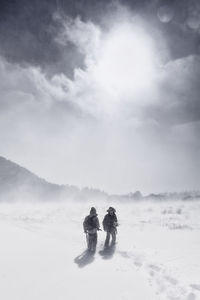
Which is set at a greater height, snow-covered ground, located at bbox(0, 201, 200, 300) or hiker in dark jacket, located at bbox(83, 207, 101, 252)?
hiker in dark jacket, located at bbox(83, 207, 101, 252)

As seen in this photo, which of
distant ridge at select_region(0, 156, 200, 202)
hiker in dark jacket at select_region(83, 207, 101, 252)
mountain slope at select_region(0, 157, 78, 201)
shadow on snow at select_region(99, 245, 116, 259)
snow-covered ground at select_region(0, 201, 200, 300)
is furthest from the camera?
mountain slope at select_region(0, 157, 78, 201)

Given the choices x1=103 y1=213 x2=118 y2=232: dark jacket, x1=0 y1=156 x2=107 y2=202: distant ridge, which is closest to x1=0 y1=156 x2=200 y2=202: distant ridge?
x1=0 y1=156 x2=107 y2=202: distant ridge

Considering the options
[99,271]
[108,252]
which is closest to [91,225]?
[108,252]

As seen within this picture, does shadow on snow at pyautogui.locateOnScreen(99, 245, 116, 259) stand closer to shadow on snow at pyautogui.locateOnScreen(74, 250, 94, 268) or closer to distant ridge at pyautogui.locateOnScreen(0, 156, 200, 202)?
shadow on snow at pyautogui.locateOnScreen(74, 250, 94, 268)

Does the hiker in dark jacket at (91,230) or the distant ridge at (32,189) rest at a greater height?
the distant ridge at (32,189)

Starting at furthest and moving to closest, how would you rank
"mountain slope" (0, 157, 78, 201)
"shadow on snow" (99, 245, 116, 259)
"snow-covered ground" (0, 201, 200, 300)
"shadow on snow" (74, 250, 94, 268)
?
"mountain slope" (0, 157, 78, 201) < "shadow on snow" (99, 245, 116, 259) < "shadow on snow" (74, 250, 94, 268) < "snow-covered ground" (0, 201, 200, 300)

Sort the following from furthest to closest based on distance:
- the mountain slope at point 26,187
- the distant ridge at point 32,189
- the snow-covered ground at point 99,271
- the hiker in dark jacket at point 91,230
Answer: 1. the mountain slope at point 26,187
2. the distant ridge at point 32,189
3. the hiker in dark jacket at point 91,230
4. the snow-covered ground at point 99,271

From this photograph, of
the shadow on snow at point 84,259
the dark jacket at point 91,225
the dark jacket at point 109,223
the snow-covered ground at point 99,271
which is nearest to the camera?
the snow-covered ground at point 99,271

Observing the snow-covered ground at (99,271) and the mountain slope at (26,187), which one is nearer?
the snow-covered ground at (99,271)

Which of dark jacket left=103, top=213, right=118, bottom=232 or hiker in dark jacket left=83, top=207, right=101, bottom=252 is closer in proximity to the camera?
hiker in dark jacket left=83, top=207, right=101, bottom=252

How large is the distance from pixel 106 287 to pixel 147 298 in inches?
52.4

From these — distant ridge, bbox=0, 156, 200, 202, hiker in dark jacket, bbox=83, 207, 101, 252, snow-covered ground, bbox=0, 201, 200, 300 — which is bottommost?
snow-covered ground, bbox=0, 201, 200, 300

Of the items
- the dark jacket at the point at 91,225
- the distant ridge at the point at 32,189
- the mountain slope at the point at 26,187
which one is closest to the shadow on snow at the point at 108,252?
the dark jacket at the point at 91,225

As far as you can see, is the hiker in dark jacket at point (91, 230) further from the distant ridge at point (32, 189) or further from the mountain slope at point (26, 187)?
the mountain slope at point (26, 187)
